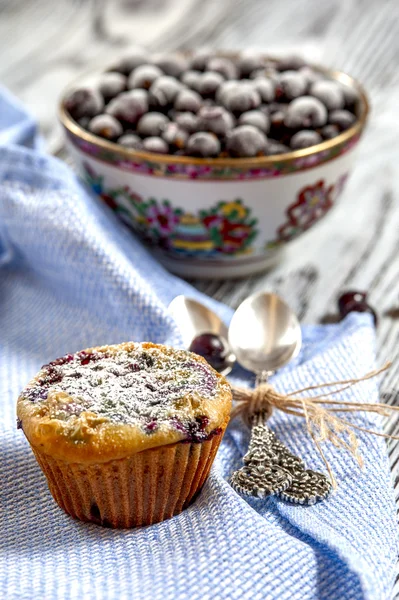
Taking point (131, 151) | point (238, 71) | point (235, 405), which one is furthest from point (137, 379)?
point (238, 71)

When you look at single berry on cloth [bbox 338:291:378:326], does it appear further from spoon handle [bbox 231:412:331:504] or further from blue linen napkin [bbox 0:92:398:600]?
spoon handle [bbox 231:412:331:504]

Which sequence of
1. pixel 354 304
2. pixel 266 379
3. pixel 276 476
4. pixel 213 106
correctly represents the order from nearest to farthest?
pixel 276 476
pixel 266 379
pixel 354 304
pixel 213 106

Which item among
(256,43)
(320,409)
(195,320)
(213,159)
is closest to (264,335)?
(195,320)

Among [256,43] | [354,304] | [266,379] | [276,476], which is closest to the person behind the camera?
[276,476]

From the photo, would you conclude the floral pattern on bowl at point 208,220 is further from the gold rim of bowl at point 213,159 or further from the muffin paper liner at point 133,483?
the muffin paper liner at point 133,483

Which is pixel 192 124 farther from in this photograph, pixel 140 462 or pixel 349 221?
pixel 140 462

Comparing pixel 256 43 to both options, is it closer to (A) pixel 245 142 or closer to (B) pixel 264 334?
(A) pixel 245 142
